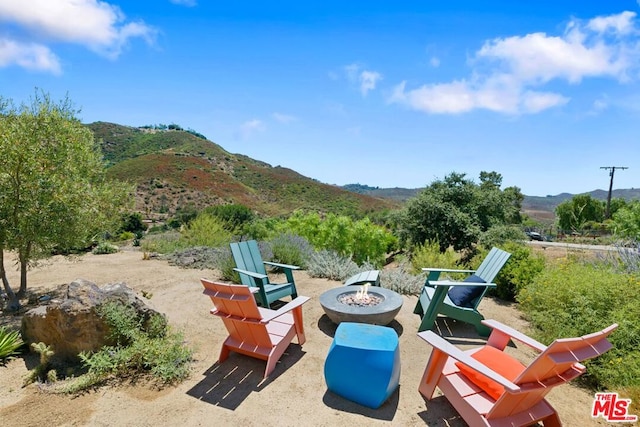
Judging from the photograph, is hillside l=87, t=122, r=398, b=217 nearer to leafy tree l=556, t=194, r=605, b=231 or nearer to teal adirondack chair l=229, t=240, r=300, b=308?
leafy tree l=556, t=194, r=605, b=231

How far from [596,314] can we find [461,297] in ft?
4.80

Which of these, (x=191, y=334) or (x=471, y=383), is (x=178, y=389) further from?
(x=471, y=383)

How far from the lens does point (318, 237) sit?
9.63 meters

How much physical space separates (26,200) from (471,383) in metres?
5.80

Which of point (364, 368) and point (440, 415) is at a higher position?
point (364, 368)

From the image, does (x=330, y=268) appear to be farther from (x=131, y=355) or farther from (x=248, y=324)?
(x=131, y=355)

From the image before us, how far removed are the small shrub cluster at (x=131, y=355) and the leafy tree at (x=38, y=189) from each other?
7.02ft

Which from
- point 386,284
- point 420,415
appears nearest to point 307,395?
point 420,415

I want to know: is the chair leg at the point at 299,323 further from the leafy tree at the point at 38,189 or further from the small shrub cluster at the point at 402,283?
the leafy tree at the point at 38,189

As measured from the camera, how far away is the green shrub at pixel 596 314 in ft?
11.0

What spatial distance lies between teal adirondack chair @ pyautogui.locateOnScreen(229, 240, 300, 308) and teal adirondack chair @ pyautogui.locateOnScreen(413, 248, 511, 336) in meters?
2.02

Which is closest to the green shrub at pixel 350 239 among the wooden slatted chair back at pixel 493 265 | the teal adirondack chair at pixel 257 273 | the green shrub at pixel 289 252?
the green shrub at pixel 289 252

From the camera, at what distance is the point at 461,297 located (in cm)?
466

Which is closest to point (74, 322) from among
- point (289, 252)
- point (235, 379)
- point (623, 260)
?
point (235, 379)
